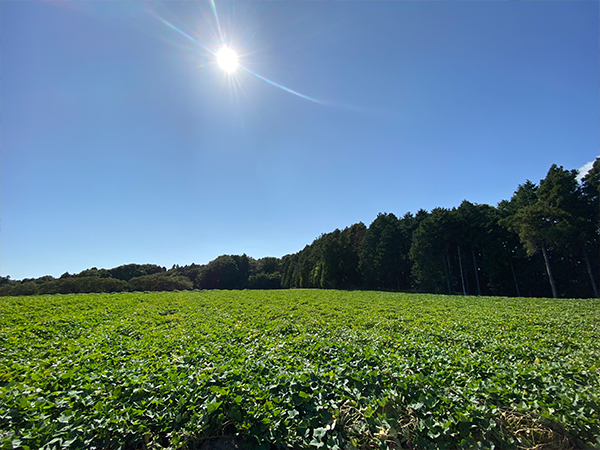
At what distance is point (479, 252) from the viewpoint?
35094 millimetres

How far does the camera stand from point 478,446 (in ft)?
8.63

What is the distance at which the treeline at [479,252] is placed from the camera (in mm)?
25062

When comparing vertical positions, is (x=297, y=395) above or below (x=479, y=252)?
below

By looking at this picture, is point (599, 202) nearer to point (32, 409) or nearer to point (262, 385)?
point (262, 385)

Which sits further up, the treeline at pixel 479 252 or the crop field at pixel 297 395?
the treeline at pixel 479 252

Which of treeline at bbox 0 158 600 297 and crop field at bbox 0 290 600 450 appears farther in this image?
treeline at bbox 0 158 600 297

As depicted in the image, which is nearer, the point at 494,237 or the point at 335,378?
the point at 335,378

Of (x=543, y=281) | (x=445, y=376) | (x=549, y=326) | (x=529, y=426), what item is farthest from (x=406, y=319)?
(x=543, y=281)

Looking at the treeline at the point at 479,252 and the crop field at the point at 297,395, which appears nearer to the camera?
the crop field at the point at 297,395

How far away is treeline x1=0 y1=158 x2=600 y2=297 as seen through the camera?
82.2 feet

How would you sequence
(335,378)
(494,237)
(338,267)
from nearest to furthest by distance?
(335,378) < (494,237) < (338,267)

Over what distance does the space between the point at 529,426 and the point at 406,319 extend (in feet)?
20.8

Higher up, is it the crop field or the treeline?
the treeline

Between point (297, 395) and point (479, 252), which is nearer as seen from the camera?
point (297, 395)
